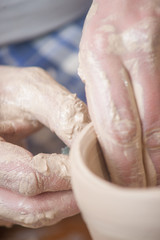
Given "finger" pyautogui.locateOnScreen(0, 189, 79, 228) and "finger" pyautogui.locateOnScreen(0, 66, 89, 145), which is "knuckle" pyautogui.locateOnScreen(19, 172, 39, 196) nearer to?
"finger" pyautogui.locateOnScreen(0, 189, 79, 228)

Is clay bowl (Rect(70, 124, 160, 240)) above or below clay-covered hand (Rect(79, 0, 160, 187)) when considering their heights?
below

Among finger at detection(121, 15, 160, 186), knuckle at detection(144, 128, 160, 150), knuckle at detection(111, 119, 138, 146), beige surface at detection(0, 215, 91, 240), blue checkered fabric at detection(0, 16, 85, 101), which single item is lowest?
beige surface at detection(0, 215, 91, 240)

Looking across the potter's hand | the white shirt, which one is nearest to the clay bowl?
the potter's hand

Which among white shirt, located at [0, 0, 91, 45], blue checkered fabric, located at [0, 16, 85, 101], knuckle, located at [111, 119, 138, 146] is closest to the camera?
knuckle, located at [111, 119, 138, 146]

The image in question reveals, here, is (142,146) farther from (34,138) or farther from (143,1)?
(34,138)

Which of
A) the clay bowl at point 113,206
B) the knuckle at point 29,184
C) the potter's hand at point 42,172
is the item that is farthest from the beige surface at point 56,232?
the clay bowl at point 113,206

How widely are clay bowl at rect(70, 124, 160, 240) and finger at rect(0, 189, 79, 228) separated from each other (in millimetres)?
201

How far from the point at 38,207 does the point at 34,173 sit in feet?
0.32

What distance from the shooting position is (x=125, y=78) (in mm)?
680

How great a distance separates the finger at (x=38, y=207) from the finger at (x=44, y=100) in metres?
0.16

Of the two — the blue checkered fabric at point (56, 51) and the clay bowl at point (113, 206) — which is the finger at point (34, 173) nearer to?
the clay bowl at point (113, 206)

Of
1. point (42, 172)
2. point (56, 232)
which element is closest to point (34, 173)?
point (42, 172)

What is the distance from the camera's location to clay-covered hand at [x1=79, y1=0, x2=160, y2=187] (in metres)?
0.67

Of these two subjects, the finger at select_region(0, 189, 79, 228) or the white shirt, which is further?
the white shirt
